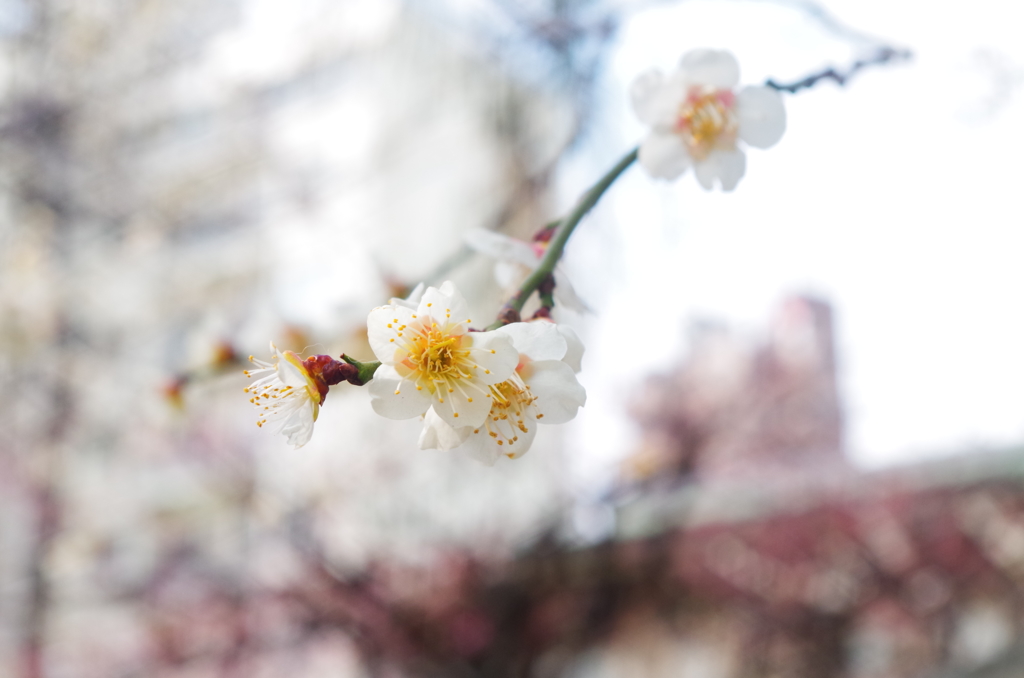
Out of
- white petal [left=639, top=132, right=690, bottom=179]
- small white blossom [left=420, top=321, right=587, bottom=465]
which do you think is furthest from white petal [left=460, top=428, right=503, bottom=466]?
white petal [left=639, top=132, right=690, bottom=179]

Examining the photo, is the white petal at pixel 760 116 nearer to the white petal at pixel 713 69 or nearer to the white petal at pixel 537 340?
the white petal at pixel 713 69

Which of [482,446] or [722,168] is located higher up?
[722,168]

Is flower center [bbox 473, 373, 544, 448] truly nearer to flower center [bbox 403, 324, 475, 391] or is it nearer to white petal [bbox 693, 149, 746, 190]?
flower center [bbox 403, 324, 475, 391]

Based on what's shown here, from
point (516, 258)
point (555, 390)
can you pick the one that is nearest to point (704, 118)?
point (516, 258)

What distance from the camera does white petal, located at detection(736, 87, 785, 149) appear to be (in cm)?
52

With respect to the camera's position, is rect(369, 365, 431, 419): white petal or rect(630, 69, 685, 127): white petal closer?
rect(369, 365, 431, 419): white petal

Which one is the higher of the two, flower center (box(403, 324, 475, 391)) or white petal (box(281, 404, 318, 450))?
flower center (box(403, 324, 475, 391))

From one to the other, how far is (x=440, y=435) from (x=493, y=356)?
0.06 metres

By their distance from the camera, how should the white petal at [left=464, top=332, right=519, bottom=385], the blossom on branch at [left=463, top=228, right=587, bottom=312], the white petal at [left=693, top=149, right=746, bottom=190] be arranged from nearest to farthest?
the white petal at [left=464, top=332, right=519, bottom=385], the blossom on branch at [left=463, top=228, right=587, bottom=312], the white petal at [left=693, top=149, right=746, bottom=190]

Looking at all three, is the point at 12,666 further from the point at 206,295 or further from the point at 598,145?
the point at 598,145

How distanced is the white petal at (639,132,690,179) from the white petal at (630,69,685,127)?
0.01 metres

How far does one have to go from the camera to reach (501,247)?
46 cm

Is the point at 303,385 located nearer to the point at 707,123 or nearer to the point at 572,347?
the point at 572,347

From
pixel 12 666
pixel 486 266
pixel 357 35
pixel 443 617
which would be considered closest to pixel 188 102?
pixel 357 35
